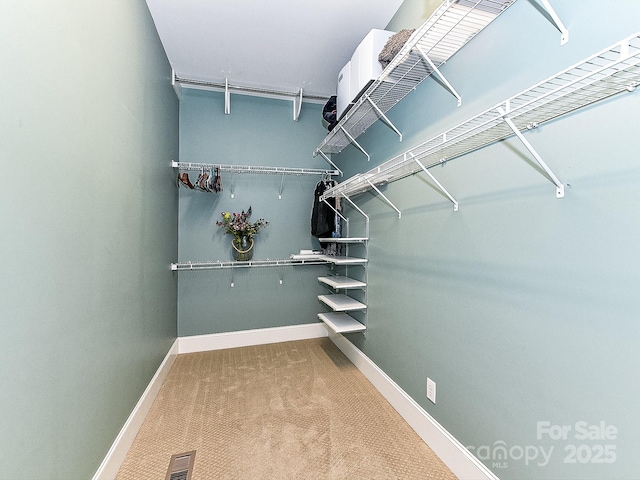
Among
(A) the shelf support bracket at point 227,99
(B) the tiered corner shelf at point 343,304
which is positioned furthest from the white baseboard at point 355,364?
(A) the shelf support bracket at point 227,99

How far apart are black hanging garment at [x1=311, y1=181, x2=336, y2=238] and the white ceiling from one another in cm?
121

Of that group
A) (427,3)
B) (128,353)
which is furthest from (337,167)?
(128,353)

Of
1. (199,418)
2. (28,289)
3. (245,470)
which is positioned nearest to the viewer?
(28,289)

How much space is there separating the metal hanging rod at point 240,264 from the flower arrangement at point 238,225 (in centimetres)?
27

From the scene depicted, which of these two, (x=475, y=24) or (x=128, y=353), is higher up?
(x=475, y=24)

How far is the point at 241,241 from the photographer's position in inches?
116

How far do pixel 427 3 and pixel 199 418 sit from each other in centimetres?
298

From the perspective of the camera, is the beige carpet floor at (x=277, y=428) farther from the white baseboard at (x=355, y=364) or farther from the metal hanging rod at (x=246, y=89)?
the metal hanging rod at (x=246, y=89)

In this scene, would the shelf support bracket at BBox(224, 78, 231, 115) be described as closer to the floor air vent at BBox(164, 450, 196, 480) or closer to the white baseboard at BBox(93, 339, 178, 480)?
the white baseboard at BBox(93, 339, 178, 480)

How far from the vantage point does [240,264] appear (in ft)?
9.93

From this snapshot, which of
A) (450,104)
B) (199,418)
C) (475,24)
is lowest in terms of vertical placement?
(199,418)

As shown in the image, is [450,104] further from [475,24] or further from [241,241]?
[241,241]

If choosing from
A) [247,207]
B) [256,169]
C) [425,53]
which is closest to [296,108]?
[256,169]

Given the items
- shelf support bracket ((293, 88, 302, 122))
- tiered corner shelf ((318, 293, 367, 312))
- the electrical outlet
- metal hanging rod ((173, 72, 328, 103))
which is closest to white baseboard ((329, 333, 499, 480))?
the electrical outlet
